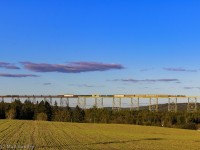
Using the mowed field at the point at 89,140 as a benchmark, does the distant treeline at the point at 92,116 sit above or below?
above

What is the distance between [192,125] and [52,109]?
65625 millimetres

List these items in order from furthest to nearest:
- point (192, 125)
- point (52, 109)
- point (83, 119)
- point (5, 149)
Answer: point (52, 109) → point (83, 119) → point (192, 125) → point (5, 149)

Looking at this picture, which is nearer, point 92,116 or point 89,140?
point 89,140

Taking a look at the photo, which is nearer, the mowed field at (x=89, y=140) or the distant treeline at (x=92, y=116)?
the mowed field at (x=89, y=140)

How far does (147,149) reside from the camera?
4831 cm

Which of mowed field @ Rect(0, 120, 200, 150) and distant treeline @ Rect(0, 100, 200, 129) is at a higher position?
distant treeline @ Rect(0, 100, 200, 129)

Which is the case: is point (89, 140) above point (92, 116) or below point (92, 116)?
below

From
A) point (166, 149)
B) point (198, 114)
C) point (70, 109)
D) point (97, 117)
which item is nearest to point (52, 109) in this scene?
point (70, 109)

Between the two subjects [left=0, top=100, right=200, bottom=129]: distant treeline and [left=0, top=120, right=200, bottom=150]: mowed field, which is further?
[left=0, top=100, right=200, bottom=129]: distant treeline

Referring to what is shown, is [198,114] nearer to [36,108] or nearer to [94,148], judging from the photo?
[36,108]

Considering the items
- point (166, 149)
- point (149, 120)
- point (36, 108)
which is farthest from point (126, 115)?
point (166, 149)

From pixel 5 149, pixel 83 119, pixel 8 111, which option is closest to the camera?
pixel 5 149

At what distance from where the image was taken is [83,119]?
179 meters

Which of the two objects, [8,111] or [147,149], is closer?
[147,149]
